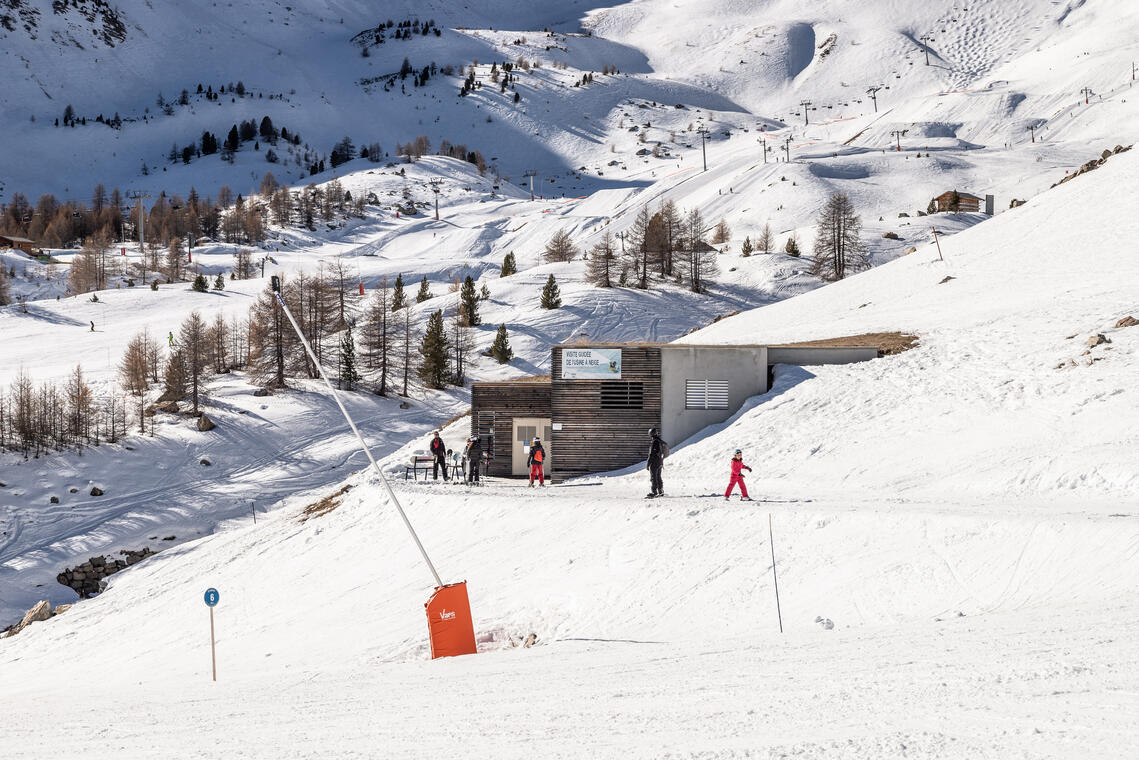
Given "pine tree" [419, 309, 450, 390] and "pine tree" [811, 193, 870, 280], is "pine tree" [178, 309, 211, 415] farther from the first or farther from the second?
"pine tree" [811, 193, 870, 280]

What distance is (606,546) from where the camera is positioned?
1723 centimetres

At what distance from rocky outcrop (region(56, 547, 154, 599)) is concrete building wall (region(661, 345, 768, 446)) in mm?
21930

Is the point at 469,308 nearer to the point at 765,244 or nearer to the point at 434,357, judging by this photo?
the point at 434,357

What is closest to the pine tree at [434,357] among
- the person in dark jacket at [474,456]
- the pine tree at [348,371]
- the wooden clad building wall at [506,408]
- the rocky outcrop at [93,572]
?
the pine tree at [348,371]

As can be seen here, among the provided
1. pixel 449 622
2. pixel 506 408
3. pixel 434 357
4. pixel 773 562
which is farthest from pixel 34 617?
pixel 434 357

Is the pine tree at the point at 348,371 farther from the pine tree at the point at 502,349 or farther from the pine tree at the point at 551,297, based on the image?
the pine tree at the point at 551,297

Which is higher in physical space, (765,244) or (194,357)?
(765,244)

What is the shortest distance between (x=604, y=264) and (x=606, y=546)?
53488 millimetres

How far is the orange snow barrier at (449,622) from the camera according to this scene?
44.5ft

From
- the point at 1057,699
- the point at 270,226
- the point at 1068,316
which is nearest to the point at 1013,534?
the point at 1057,699

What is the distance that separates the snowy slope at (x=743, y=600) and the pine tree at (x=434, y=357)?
23.9 m

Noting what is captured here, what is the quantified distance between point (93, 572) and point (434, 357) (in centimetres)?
2558

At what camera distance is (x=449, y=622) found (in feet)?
45.0

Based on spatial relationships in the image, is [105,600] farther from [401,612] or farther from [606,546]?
[606,546]
